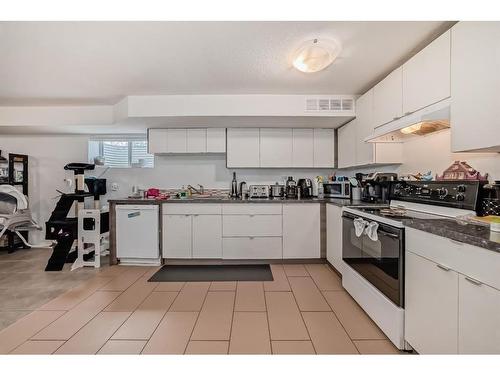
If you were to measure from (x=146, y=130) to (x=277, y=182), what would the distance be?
7.24 feet

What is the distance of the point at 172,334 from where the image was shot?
71.7 inches

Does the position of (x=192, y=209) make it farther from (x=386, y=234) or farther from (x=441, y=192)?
(x=441, y=192)

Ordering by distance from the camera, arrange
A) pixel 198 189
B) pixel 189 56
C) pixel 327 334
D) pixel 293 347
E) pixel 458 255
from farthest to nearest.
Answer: pixel 198 189, pixel 189 56, pixel 327 334, pixel 293 347, pixel 458 255

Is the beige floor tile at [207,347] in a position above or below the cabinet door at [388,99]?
below

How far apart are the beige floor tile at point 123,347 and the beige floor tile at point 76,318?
362mm

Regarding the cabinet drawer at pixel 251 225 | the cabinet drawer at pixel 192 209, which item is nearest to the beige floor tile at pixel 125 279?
the cabinet drawer at pixel 192 209

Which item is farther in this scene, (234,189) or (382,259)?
(234,189)

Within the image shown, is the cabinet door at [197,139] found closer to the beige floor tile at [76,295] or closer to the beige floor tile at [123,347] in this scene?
the beige floor tile at [76,295]

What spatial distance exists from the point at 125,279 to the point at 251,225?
64.4 inches

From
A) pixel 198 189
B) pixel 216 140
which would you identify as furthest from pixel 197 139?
pixel 198 189

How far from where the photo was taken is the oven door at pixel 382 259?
5.30 ft

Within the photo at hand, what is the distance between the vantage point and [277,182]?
392 cm

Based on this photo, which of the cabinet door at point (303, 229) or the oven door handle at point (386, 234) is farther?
the cabinet door at point (303, 229)

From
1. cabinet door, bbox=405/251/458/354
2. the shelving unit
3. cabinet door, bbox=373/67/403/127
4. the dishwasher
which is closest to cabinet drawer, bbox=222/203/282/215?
the dishwasher
